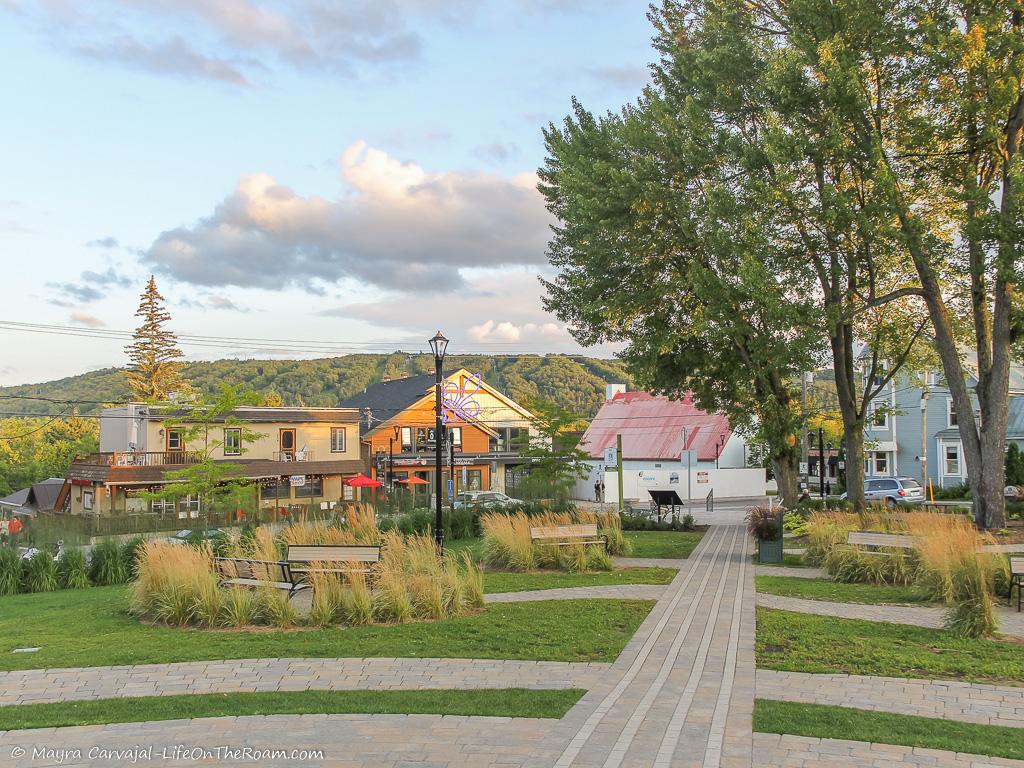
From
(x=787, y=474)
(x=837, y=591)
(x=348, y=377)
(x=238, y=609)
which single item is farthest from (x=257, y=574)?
(x=348, y=377)

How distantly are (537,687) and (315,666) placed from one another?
2.48m

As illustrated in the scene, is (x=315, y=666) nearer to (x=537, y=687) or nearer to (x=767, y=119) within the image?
(x=537, y=687)

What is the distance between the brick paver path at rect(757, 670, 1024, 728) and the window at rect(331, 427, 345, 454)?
44061mm

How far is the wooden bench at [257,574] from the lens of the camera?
1170cm

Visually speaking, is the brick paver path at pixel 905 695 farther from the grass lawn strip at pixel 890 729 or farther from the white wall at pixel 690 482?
the white wall at pixel 690 482

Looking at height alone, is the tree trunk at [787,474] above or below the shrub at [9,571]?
above

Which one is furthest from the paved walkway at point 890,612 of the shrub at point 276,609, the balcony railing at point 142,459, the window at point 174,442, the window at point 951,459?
the window at point 951,459

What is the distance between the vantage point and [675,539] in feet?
77.2

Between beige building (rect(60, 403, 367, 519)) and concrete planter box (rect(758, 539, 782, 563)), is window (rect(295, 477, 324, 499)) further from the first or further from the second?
concrete planter box (rect(758, 539, 782, 563))

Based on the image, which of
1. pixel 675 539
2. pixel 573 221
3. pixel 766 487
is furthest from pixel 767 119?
pixel 766 487

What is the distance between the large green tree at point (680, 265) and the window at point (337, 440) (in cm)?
2643

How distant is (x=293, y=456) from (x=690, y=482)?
78.3 ft

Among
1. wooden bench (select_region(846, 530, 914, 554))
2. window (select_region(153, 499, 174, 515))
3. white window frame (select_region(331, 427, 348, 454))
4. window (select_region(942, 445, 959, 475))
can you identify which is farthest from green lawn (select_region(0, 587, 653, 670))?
window (select_region(942, 445, 959, 475))

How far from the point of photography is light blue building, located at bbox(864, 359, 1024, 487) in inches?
1922
